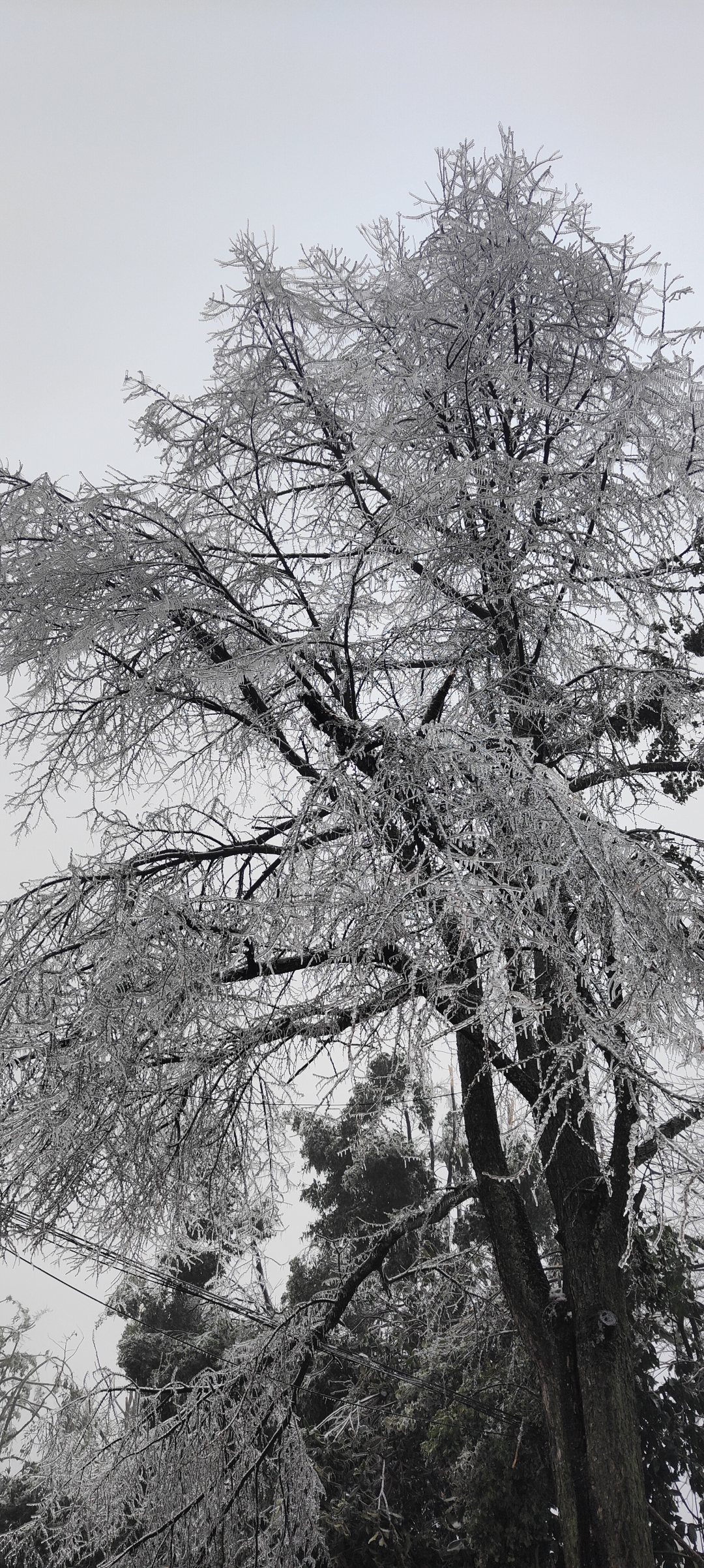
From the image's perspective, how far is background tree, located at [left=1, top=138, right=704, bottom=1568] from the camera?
12.1 ft

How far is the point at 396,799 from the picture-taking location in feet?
14.2

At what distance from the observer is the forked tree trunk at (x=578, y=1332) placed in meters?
4.33

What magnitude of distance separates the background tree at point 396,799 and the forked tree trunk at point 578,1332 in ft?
0.06

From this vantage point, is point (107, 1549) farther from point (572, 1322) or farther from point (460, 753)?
point (460, 753)

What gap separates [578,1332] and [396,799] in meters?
2.93

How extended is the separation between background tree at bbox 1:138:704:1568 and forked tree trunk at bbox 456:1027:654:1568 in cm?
2

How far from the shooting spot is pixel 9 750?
5.66m

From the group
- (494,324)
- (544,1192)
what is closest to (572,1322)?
(494,324)

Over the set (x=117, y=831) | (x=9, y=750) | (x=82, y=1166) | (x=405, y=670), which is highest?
(x=405, y=670)

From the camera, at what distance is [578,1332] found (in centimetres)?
478

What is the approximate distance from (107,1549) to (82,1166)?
4.17 m

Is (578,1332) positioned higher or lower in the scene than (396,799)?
lower

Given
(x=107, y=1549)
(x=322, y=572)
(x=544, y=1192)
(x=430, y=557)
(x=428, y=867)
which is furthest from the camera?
(x=544, y=1192)

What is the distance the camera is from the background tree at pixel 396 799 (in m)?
3.70
